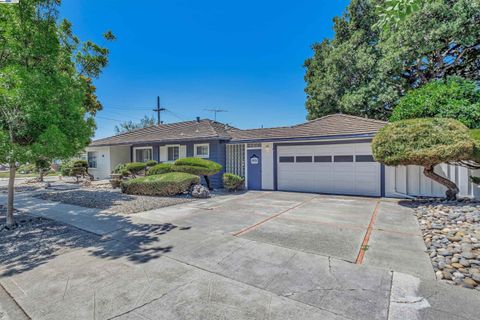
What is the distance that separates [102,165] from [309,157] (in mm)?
16247

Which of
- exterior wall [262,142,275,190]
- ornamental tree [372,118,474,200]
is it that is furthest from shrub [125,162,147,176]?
ornamental tree [372,118,474,200]

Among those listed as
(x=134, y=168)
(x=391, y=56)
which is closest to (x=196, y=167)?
(x=134, y=168)

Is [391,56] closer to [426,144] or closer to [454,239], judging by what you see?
[426,144]

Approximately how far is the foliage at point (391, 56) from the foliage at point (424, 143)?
643 cm

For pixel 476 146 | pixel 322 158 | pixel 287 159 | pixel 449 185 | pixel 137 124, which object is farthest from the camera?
pixel 137 124

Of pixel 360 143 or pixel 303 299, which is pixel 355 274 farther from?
pixel 360 143

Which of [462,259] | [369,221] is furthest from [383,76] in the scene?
[462,259]

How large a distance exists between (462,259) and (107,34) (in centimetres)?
1318

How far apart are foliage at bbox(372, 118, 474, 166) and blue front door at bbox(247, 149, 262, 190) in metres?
5.82

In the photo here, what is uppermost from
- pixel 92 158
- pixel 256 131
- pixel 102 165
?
pixel 256 131

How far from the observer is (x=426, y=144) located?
7.10 meters

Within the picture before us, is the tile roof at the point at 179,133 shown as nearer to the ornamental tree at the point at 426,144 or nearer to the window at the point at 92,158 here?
the window at the point at 92,158

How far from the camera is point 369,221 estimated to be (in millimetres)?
6078

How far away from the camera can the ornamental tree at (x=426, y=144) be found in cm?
673
